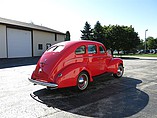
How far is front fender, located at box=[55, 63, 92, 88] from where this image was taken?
508cm

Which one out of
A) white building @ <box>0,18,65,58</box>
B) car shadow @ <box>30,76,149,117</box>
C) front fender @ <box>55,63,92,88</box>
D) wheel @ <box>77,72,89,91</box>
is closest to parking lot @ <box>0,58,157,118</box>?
car shadow @ <box>30,76,149,117</box>

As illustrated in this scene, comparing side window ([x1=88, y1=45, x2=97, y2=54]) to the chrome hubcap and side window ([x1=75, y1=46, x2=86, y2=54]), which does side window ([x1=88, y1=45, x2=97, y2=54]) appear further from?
the chrome hubcap

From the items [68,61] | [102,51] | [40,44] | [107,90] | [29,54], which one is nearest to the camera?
[68,61]

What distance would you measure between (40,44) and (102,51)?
23.3 meters

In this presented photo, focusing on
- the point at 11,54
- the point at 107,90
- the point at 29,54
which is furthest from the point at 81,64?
the point at 29,54

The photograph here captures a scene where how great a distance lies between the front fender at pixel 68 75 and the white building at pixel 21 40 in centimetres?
1877

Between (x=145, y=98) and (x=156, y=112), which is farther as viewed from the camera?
(x=145, y=98)

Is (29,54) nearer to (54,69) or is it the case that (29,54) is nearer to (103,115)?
(54,69)

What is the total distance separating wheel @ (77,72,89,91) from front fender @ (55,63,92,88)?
0.70ft

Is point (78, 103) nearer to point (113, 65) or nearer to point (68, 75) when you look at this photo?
point (68, 75)

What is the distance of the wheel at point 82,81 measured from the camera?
5.68m

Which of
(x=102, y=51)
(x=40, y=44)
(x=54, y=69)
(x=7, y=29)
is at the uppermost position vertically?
(x=7, y=29)

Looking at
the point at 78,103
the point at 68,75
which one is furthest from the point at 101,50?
the point at 78,103

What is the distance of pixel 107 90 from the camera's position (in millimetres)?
6016
